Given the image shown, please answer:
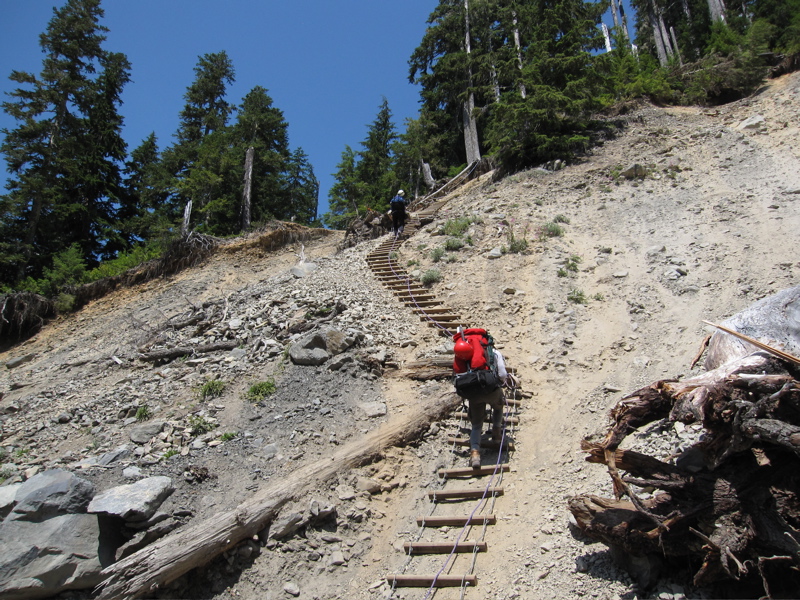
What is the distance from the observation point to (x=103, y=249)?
23.0m

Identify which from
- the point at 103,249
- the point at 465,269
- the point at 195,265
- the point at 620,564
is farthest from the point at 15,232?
the point at 620,564

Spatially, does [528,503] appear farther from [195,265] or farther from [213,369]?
[195,265]

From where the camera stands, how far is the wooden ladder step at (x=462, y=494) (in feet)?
17.4

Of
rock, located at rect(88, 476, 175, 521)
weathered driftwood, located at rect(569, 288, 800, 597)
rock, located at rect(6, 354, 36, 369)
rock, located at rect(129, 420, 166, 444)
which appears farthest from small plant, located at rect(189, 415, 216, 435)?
rock, located at rect(6, 354, 36, 369)

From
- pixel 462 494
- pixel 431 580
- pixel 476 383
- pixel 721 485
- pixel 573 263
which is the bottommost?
pixel 431 580

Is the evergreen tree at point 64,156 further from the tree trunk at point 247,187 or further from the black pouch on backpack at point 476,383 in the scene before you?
the black pouch on backpack at point 476,383

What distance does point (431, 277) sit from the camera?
40.1ft

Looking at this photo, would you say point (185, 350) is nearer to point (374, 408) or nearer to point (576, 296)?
point (374, 408)

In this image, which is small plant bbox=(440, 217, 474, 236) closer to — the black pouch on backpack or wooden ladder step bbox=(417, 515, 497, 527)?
the black pouch on backpack

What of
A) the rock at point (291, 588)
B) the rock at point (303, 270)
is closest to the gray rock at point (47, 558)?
the rock at point (291, 588)

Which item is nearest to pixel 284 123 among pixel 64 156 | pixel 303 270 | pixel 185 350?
pixel 64 156

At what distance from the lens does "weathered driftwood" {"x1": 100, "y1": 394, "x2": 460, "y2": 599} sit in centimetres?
414

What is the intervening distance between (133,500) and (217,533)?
1.10 meters

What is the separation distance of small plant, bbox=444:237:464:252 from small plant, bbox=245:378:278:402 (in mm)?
7760
